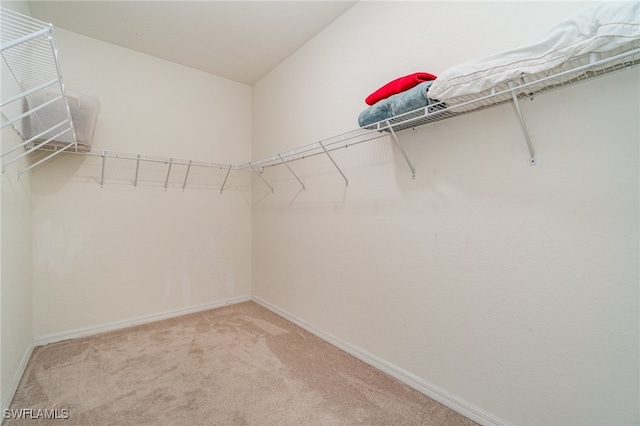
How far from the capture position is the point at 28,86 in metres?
1.68

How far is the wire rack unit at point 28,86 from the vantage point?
129 cm

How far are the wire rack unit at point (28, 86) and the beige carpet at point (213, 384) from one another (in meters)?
1.29

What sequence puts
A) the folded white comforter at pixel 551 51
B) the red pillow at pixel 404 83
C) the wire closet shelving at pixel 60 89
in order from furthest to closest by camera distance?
the red pillow at pixel 404 83, the wire closet shelving at pixel 60 89, the folded white comforter at pixel 551 51

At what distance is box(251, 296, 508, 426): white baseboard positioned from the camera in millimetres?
1384

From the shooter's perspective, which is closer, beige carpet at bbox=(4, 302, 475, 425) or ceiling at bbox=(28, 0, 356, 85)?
beige carpet at bbox=(4, 302, 475, 425)

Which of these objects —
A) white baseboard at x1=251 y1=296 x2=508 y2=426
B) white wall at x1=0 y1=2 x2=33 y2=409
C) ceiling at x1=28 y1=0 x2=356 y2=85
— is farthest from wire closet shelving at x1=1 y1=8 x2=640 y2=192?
white baseboard at x1=251 y1=296 x2=508 y2=426

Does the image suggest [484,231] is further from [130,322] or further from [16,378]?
[130,322]

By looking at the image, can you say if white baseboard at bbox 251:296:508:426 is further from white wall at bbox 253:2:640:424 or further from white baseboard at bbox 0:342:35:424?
white baseboard at bbox 0:342:35:424

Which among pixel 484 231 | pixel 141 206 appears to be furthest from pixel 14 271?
pixel 484 231

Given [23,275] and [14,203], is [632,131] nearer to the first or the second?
[14,203]

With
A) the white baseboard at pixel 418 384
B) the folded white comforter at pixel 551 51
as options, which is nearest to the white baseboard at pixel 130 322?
the white baseboard at pixel 418 384

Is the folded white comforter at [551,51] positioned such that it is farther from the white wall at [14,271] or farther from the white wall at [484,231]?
the white wall at [14,271]

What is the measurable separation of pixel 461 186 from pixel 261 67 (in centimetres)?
241

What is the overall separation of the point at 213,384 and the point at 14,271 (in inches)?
53.5
